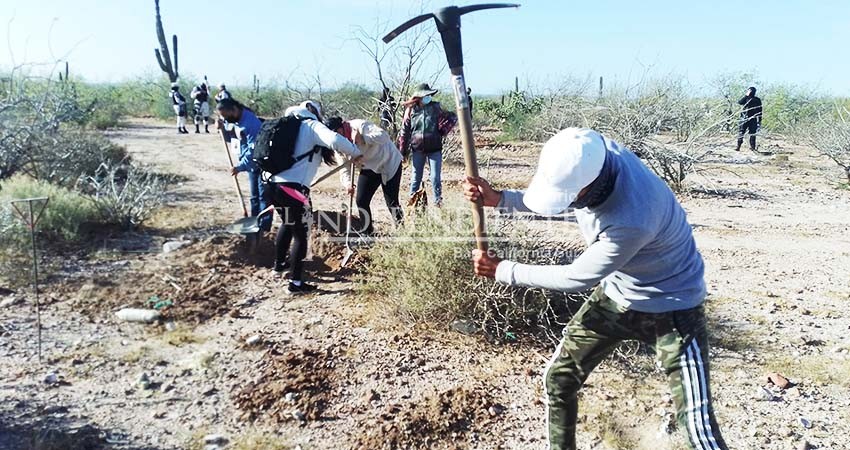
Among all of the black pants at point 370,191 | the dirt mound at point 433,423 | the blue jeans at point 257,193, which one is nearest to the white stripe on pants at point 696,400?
the dirt mound at point 433,423

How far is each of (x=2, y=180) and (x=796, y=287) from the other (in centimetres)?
785

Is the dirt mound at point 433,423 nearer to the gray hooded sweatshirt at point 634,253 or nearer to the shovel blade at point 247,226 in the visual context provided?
the gray hooded sweatshirt at point 634,253

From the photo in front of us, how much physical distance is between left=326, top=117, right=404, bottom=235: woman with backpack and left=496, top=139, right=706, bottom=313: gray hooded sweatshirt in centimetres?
302

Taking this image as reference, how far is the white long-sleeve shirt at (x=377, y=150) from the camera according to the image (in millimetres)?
5383

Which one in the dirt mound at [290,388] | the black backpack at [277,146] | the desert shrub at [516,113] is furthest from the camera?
the desert shrub at [516,113]

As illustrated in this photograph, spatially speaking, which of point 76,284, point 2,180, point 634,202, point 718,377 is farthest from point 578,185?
point 2,180

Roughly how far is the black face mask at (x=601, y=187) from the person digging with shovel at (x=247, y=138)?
12.4 feet

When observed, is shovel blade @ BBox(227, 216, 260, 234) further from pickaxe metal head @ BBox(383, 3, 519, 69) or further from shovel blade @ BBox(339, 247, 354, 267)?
pickaxe metal head @ BBox(383, 3, 519, 69)

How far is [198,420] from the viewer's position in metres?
3.19

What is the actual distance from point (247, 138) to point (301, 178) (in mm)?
1405

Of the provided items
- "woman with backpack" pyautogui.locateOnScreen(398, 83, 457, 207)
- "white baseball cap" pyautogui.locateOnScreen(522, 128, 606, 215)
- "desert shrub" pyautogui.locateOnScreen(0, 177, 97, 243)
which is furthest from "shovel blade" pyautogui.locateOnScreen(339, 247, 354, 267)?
"white baseball cap" pyautogui.locateOnScreen(522, 128, 606, 215)

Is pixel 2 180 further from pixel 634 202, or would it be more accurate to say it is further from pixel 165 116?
pixel 165 116

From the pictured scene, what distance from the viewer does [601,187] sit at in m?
2.12

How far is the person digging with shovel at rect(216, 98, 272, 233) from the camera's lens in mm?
5414
